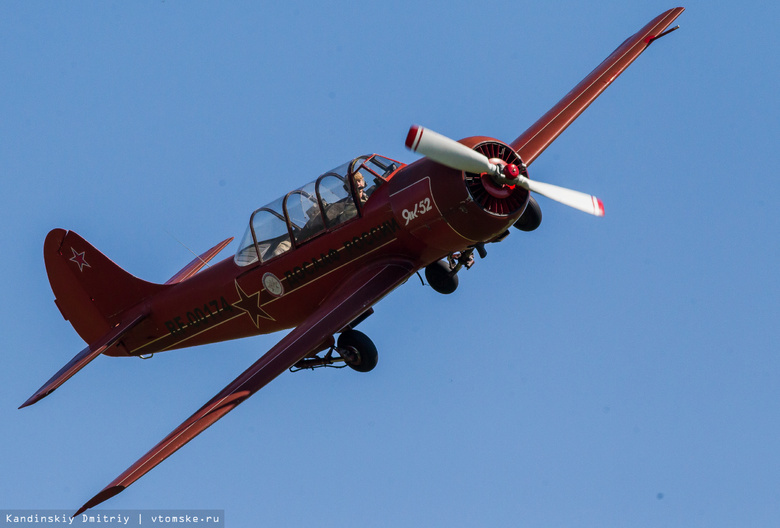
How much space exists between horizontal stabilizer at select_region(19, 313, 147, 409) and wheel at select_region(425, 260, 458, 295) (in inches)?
250

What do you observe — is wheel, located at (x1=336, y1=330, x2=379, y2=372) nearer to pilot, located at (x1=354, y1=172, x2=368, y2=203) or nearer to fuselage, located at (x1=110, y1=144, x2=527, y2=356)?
fuselage, located at (x1=110, y1=144, x2=527, y2=356)

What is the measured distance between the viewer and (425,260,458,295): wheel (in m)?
20.4

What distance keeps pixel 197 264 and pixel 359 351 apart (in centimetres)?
684

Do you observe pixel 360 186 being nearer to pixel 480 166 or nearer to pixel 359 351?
pixel 480 166

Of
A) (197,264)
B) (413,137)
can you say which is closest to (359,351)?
(413,137)

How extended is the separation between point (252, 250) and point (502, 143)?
218 inches

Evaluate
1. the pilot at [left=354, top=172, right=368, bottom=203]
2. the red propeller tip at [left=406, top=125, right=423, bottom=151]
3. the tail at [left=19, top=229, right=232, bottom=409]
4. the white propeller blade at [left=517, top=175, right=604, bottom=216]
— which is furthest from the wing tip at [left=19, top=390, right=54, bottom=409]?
the white propeller blade at [left=517, top=175, right=604, bottom=216]

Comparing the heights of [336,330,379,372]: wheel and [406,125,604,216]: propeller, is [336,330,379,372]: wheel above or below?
below

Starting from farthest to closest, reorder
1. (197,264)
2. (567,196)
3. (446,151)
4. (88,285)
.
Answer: (197,264) < (88,285) < (567,196) < (446,151)

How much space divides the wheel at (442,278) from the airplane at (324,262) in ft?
0.08

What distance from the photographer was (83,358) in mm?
21297

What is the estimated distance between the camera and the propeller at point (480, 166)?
17.0 m

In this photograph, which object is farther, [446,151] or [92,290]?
[92,290]

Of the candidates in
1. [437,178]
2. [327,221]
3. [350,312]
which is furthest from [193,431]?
[437,178]
